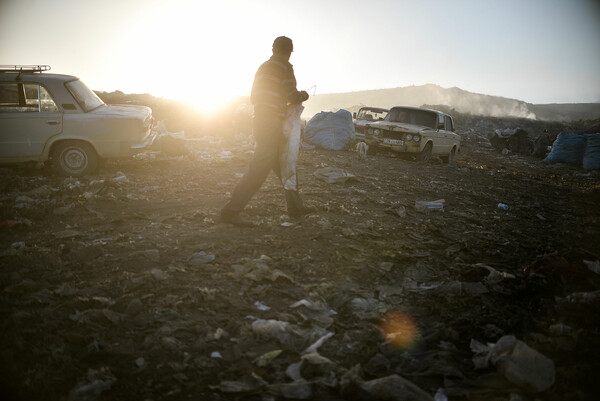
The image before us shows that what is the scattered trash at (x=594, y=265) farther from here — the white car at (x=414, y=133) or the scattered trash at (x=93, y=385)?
the white car at (x=414, y=133)

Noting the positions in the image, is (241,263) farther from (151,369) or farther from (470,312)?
(470,312)

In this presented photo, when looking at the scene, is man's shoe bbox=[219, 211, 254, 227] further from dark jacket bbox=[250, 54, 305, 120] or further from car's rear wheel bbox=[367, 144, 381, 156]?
car's rear wheel bbox=[367, 144, 381, 156]

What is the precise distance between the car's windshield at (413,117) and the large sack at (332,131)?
138 cm

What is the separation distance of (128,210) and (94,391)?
3462 mm

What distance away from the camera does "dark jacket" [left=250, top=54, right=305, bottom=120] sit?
4.11 m

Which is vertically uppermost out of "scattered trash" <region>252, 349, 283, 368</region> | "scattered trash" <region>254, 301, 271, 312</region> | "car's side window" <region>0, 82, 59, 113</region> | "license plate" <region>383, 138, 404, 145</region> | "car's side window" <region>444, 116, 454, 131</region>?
"car's side window" <region>0, 82, 59, 113</region>

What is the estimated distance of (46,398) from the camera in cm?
185

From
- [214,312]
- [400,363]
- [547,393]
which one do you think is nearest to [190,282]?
[214,312]

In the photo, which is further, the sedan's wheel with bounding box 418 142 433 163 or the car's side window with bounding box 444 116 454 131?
the car's side window with bounding box 444 116 454 131

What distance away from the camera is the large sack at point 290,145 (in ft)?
14.0

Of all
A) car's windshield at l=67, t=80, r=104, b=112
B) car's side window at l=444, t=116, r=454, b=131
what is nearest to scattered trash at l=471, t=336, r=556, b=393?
car's windshield at l=67, t=80, r=104, b=112

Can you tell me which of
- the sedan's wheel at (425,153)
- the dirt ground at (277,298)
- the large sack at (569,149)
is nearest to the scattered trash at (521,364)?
the dirt ground at (277,298)

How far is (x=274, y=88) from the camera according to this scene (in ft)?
13.5

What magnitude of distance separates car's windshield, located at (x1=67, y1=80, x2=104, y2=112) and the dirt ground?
1.69 m
